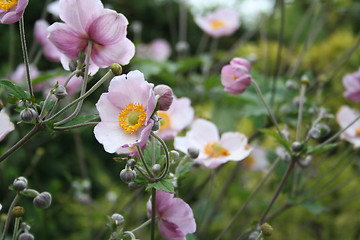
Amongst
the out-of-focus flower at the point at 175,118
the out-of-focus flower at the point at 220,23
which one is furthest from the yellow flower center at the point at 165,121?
the out-of-focus flower at the point at 220,23

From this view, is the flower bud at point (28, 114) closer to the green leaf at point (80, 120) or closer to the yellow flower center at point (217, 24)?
the green leaf at point (80, 120)

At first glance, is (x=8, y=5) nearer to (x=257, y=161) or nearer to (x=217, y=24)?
(x=257, y=161)

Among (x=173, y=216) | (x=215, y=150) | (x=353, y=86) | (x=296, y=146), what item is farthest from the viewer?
(x=353, y=86)

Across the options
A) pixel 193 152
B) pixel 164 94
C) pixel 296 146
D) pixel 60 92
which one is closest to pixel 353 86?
pixel 296 146

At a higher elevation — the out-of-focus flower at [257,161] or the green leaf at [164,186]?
the green leaf at [164,186]

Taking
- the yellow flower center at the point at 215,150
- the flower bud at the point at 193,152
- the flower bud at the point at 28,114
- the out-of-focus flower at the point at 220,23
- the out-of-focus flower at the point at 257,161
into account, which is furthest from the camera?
the out-of-focus flower at the point at 220,23

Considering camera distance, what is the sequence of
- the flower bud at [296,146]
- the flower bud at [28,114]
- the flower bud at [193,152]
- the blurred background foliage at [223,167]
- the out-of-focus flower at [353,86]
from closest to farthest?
1. the flower bud at [28,114]
2. the flower bud at [193,152]
3. the flower bud at [296,146]
4. the out-of-focus flower at [353,86]
5. the blurred background foliage at [223,167]

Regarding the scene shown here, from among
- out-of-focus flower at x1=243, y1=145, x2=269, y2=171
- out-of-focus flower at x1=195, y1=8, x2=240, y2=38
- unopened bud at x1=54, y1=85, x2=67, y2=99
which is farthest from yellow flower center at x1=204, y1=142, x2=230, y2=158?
out-of-focus flower at x1=195, y1=8, x2=240, y2=38
